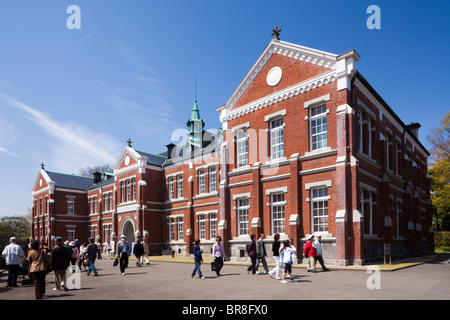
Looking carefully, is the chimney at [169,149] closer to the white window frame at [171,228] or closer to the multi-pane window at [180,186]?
the multi-pane window at [180,186]

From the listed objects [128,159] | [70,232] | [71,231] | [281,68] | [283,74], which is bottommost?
[70,232]

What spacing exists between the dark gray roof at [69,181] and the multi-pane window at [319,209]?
140 feet

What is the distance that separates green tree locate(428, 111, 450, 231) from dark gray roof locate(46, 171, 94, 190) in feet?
154

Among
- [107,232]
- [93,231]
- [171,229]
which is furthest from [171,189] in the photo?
[93,231]

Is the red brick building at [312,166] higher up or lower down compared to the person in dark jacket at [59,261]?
higher up

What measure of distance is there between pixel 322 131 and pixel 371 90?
4401 millimetres

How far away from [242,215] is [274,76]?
931 centimetres

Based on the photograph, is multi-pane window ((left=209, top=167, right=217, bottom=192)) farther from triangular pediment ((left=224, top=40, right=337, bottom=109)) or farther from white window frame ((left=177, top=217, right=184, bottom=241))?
triangular pediment ((left=224, top=40, right=337, bottom=109))

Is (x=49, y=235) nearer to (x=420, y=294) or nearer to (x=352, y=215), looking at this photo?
(x=352, y=215)

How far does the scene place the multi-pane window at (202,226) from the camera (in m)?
33.8

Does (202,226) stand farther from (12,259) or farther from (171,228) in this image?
(12,259)

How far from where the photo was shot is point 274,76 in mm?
23172

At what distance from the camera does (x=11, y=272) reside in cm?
1409

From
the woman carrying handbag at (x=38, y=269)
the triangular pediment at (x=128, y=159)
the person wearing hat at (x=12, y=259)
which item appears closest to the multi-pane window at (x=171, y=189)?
the triangular pediment at (x=128, y=159)
